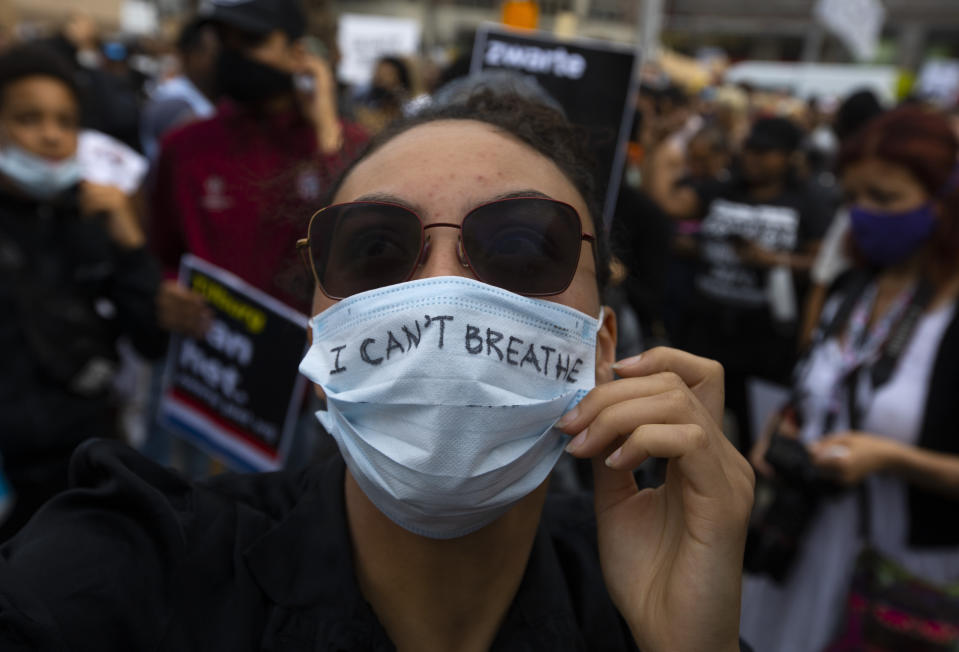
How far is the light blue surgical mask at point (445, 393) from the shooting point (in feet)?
3.66

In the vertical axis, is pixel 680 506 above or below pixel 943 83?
above

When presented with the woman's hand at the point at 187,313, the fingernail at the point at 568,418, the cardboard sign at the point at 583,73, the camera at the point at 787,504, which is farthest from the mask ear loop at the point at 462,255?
the camera at the point at 787,504

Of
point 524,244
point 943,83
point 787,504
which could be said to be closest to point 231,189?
point 524,244

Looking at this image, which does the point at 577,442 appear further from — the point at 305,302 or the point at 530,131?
the point at 305,302

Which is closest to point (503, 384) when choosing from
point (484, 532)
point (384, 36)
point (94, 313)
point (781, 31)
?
point (484, 532)

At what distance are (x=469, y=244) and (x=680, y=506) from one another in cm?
58

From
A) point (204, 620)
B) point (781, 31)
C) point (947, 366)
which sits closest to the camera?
point (204, 620)

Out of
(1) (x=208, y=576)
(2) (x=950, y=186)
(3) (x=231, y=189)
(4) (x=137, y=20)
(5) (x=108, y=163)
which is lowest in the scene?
(4) (x=137, y=20)

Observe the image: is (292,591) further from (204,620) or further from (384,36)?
(384,36)

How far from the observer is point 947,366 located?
250cm

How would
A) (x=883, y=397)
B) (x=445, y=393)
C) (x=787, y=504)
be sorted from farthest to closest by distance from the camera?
(x=787, y=504) → (x=883, y=397) → (x=445, y=393)

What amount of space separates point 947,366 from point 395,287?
84.8 inches

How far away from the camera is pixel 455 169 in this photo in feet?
4.29

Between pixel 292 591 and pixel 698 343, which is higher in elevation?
pixel 292 591
